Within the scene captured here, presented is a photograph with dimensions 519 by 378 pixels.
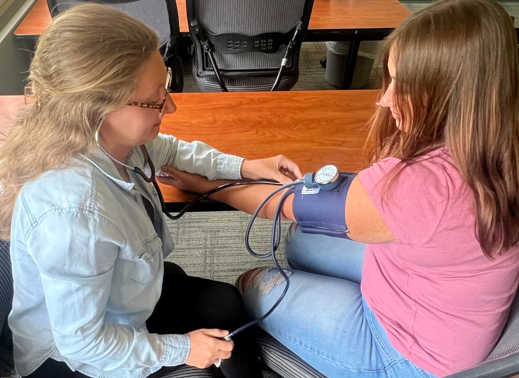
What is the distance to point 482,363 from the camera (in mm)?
621

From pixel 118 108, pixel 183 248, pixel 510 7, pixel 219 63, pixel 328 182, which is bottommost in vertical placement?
pixel 183 248

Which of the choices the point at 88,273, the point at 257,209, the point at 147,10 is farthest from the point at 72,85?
the point at 147,10

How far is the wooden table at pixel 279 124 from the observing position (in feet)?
4.05

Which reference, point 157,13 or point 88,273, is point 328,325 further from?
point 157,13

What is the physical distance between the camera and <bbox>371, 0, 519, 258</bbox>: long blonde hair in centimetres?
72

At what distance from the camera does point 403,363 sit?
950 mm

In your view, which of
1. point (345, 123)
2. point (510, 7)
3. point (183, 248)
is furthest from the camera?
point (510, 7)

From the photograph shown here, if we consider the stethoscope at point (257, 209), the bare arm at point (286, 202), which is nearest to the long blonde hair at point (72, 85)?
the stethoscope at point (257, 209)

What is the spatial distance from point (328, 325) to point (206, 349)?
282 millimetres

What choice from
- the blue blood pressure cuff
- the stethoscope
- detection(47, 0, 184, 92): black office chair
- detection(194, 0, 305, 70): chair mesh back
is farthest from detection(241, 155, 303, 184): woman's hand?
detection(194, 0, 305, 70): chair mesh back

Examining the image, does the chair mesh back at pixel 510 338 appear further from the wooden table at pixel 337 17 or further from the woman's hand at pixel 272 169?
the wooden table at pixel 337 17

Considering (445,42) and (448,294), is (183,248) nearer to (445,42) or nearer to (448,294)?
(448,294)

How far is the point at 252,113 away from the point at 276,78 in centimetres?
96

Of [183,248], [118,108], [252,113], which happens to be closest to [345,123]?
[252,113]
